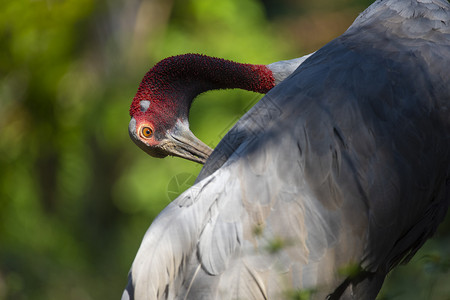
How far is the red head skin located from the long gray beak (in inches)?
1.0

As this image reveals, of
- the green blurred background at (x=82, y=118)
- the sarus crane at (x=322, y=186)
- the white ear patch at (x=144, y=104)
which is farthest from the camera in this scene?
the green blurred background at (x=82, y=118)

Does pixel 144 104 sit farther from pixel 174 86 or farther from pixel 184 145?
pixel 184 145

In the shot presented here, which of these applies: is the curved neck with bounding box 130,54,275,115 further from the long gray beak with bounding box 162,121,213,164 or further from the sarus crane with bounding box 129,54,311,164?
the long gray beak with bounding box 162,121,213,164

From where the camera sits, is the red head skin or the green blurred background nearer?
the red head skin

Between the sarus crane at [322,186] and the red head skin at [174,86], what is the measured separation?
51 cm

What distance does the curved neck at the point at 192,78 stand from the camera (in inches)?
105

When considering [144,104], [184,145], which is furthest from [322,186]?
[144,104]

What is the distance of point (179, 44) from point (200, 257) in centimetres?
384

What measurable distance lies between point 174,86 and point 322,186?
96 cm

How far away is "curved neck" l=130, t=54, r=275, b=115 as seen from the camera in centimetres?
267

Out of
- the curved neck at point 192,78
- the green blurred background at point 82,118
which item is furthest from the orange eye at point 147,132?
the green blurred background at point 82,118

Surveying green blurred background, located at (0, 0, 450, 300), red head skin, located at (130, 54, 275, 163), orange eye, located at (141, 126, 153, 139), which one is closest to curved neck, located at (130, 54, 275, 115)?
red head skin, located at (130, 54, 275, 163)

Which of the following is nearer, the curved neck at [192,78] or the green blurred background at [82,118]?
the curved neck at [192,78]

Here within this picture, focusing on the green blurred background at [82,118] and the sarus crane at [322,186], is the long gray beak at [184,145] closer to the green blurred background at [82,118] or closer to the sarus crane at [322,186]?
the sarus crane at [322,186]
